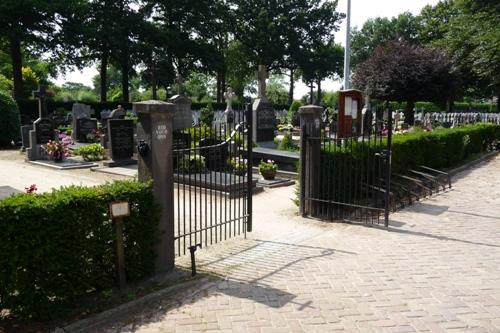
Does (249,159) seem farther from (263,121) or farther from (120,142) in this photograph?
(263,121)

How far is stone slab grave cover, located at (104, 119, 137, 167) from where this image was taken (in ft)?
49.9

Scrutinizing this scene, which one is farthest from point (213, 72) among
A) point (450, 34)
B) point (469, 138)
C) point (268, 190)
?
point (268, 190)

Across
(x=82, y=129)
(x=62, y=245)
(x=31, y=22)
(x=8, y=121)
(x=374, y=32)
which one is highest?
(x=374, y=32)

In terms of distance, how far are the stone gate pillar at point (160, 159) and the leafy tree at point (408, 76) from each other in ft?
72.7

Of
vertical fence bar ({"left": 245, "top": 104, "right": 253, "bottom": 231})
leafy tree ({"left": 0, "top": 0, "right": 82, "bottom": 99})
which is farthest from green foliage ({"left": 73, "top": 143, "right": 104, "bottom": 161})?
leafy tree ({"left": 0, "top": 0, "right": 82, "bottom": 99})

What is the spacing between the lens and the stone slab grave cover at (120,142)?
49.9 feet

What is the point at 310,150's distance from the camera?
8.60m

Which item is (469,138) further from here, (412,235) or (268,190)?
(412,235)

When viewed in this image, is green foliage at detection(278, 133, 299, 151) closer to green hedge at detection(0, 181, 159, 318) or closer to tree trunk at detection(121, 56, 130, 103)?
green hedge at detection(0, 181, 159, 318)

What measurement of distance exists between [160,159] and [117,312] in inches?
74.0

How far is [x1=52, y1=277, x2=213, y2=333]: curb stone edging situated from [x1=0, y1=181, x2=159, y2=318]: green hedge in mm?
288

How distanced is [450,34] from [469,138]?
21631mm

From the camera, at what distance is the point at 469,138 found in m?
16.7

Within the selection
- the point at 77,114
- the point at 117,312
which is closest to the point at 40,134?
the point at 77,114
